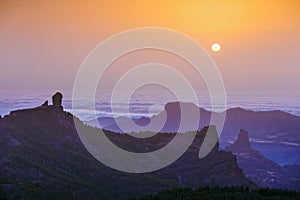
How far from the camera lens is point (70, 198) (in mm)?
198375

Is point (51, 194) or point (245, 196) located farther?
point (51, 194)

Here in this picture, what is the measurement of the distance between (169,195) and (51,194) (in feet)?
135

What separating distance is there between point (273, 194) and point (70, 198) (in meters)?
64.9

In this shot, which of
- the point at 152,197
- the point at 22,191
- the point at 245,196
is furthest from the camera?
the point at 22,191

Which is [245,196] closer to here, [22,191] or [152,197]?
[152,197]

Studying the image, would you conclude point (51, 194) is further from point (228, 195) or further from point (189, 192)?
point (228, 195)

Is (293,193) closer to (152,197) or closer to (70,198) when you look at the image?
(152,197)

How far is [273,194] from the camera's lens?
18025 centimetres

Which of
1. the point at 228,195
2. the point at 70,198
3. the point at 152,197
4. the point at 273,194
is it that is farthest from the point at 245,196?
the point at 70,198

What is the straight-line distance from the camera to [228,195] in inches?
6722

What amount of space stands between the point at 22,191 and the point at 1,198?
508 inches

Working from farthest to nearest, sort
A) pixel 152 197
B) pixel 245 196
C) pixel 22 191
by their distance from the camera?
pixel 22 191 < pixel 152 197 < pixel 245 196

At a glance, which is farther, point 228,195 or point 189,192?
point 189,192

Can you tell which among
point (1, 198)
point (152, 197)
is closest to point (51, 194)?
point (1, 198)
